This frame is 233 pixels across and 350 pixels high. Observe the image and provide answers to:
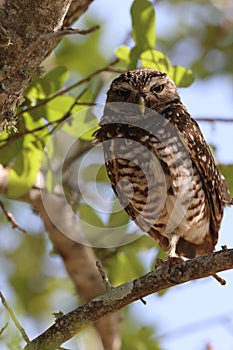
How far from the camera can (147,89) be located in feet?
15.4

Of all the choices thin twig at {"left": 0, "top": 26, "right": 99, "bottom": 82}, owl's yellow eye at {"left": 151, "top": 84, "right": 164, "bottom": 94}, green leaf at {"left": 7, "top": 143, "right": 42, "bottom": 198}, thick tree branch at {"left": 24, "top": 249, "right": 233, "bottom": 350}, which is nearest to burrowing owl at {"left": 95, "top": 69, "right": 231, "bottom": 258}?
owl's yellow eye at {"left": 151, "top": 84, "right": 164, "bottom": 94}

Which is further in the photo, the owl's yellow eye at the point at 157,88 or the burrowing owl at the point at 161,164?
the owl's yellow eye at the point at 157,88

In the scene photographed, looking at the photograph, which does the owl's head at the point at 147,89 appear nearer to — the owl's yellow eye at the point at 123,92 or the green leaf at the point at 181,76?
the owl's yellow eye at the point at 123,92

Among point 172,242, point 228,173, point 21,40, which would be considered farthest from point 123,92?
point 21,40

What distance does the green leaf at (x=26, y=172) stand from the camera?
457 centimetres

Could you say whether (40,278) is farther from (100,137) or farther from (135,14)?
(135,14)

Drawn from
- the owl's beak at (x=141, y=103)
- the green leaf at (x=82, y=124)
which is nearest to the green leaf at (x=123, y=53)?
the owl's beak at (x=141, y=103)

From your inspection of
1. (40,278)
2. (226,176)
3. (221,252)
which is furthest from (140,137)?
(40,278)

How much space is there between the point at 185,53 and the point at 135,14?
258 centimetres

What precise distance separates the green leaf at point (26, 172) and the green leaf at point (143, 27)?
0.87 metres

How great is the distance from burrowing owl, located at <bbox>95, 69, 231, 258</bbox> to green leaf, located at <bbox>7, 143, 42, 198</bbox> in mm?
391

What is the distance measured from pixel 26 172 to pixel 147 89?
2.89 ft

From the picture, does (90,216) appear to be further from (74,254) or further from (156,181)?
(156,181)

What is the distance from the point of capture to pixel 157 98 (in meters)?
4.73
